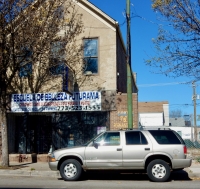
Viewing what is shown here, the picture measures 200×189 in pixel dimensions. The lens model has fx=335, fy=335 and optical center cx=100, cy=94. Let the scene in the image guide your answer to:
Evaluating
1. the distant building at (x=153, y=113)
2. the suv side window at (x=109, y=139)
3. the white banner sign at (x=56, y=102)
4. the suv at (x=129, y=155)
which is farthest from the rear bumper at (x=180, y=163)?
the distant building at (x=153, y=113)

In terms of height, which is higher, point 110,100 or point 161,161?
point 110,100

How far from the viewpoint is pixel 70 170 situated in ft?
36.1

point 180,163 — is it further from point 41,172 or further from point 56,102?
point 56,102

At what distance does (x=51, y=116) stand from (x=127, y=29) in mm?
6339

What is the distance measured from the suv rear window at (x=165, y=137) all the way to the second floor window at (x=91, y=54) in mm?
6315

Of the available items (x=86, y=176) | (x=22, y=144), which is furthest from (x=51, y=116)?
(x=86, y=176)

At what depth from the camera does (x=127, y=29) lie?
1322cm

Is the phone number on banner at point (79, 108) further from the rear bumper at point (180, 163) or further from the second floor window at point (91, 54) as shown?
the rear bumper at point (180, 163)

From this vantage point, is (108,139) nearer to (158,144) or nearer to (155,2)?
(158,144)

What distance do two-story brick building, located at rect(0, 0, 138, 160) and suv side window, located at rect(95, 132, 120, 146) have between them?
4662mm

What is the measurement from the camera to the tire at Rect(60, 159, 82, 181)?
35.9 feet

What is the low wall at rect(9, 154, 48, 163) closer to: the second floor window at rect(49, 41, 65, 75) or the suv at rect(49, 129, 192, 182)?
the second floor window at rect(49, 41, 65, 75)

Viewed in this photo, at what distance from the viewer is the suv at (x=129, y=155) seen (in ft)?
34.9

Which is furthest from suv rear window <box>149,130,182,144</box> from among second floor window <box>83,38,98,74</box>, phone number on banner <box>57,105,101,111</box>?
second floor window <box>83,38,98,74</box>
